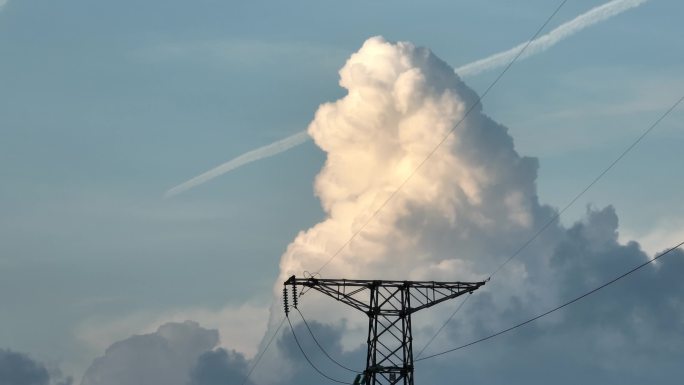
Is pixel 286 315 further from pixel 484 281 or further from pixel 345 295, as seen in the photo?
pixel 484 281

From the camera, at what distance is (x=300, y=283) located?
179m

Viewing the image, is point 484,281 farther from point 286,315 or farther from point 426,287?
point 286,315

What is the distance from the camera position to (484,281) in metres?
179

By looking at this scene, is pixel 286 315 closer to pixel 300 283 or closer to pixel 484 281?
pixel 300 283

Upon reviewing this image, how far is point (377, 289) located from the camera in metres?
178

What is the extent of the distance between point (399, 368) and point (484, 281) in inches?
408

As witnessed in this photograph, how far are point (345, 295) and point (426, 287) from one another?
6.92m

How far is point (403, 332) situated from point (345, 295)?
5899mm

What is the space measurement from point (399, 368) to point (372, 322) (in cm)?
452

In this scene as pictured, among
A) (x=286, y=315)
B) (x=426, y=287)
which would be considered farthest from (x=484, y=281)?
(x=286, y=315)

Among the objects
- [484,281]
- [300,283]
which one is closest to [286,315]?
[300,283]

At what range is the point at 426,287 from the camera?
17775 centimetres

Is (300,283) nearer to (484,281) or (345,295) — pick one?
(345,295)

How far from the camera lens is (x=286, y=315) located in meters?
182
